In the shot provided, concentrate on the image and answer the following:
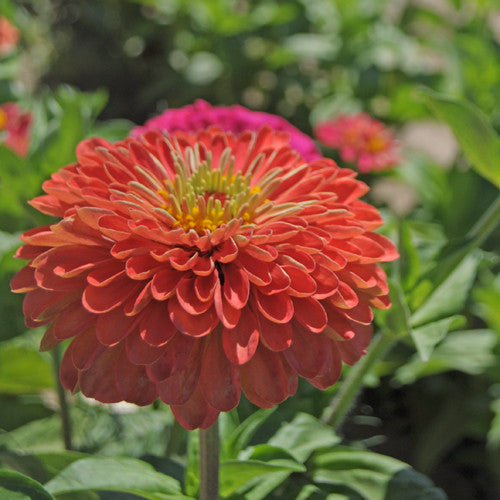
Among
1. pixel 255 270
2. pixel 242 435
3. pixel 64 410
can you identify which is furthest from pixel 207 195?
pixel 64 410

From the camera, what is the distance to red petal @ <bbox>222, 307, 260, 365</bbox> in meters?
0.43

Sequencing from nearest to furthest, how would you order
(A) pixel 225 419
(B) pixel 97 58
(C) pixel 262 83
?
(A) pixel 225 419 < (C) pixel 262 83 < (B) pixel 97 58

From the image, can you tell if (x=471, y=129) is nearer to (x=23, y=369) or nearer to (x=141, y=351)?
(x=141, y=351)

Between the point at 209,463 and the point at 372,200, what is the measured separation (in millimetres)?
800

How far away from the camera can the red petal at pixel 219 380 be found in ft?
1.43

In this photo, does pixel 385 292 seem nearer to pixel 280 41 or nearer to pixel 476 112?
pixel 476 112

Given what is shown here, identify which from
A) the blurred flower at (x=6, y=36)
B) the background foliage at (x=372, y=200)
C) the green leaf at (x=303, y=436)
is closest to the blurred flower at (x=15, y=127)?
the background foliage at (x=372, y=200)

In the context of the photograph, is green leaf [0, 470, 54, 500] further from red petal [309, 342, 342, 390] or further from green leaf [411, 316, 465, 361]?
green leaf [411, 316, 465, 361]

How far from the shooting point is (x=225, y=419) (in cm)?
68

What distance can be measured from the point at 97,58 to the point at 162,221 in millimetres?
1808

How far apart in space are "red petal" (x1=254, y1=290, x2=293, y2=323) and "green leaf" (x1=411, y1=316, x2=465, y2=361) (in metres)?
0.18

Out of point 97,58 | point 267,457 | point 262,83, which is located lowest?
point 97,58

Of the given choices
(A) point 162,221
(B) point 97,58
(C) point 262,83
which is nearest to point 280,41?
(C) point 262,83

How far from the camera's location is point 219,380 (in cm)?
44
